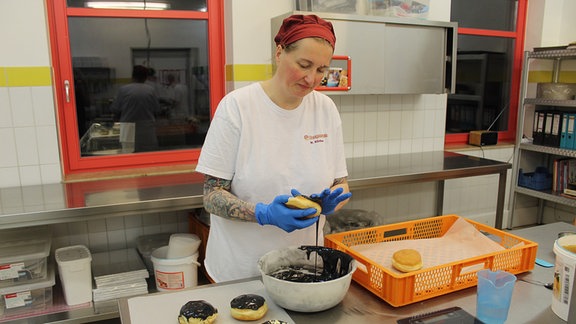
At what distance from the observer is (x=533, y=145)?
3.79 m

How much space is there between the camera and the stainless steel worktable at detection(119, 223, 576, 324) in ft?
3.77

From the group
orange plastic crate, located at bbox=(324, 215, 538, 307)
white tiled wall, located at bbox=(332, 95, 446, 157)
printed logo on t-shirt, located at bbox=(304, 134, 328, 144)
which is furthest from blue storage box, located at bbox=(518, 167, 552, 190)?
printed logo on t-shirt, located at bbox=(304, 134, 328, 144)

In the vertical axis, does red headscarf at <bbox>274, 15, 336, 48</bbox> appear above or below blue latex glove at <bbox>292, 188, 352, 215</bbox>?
above

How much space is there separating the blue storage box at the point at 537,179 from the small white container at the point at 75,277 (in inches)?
139

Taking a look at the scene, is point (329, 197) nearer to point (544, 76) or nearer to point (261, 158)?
point (261, 158)

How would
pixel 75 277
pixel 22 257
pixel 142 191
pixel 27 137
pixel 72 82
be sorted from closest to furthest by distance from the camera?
pixel 22 257 → pixel 75 277 → pixel 142 191 → pixel 27 137 → pixel 72 82

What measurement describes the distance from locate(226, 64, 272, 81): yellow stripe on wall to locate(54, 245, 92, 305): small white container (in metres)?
A: 1.35

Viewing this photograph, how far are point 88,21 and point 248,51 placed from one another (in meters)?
0.95

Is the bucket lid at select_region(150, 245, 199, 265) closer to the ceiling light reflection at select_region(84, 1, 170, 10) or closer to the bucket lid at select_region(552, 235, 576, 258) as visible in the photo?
the ceiling light reflection at select_region(84, 1, 170, 10)

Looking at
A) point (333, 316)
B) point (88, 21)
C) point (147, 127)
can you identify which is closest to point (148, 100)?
point (147, 127)

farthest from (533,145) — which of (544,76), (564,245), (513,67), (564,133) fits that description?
(564,245)

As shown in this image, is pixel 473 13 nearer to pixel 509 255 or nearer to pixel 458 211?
pixel 458 211

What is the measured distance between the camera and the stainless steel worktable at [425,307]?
1149mm

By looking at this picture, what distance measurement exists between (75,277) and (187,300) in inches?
51.6
